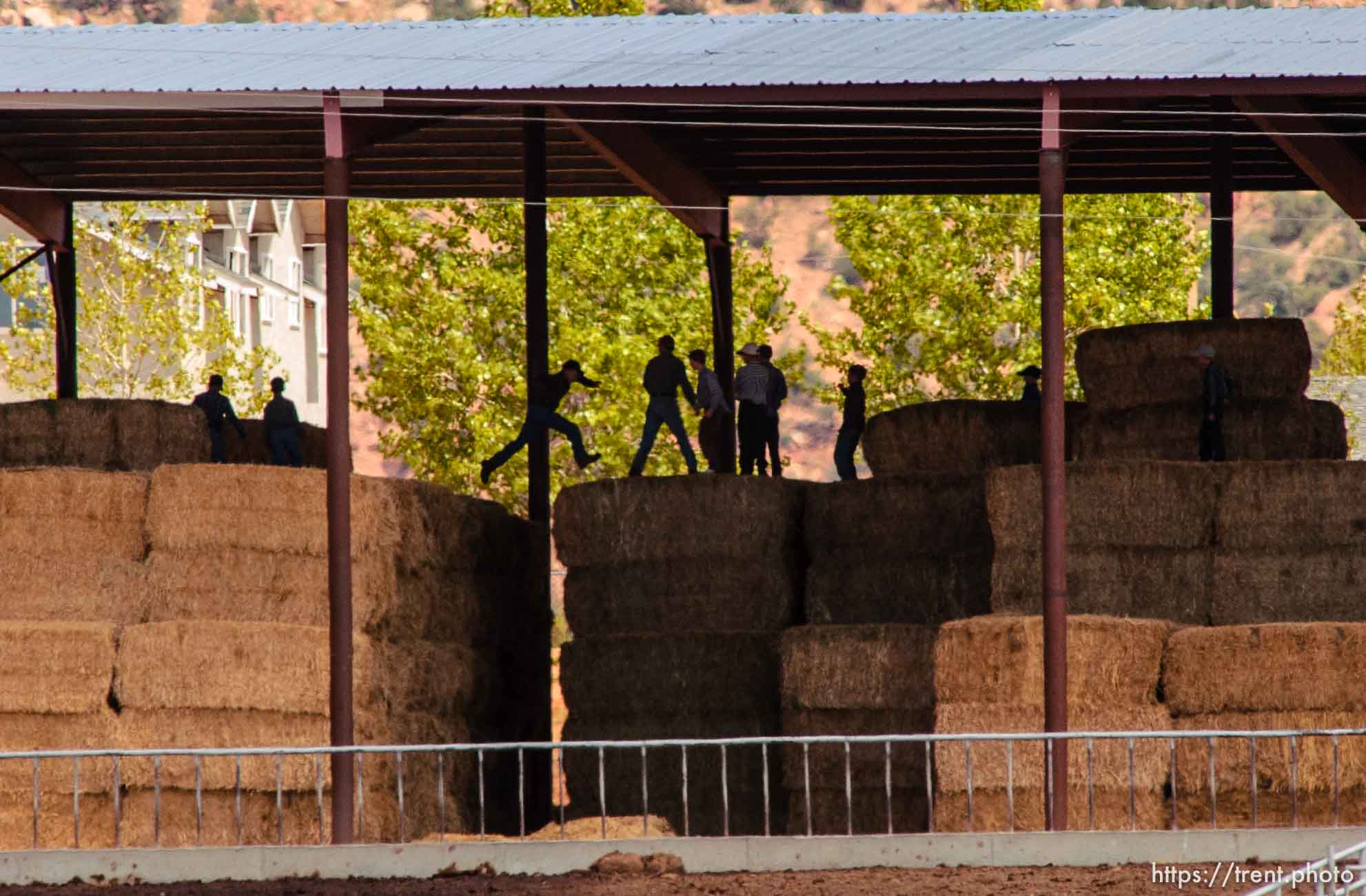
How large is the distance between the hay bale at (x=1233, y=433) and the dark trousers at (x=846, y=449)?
14.3 feet

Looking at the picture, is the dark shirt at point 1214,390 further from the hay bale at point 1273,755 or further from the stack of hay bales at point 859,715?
the hay bale at point 1273,755

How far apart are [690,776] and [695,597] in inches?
67.8

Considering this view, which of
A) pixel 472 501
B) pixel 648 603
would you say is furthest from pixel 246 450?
pixel 648 603

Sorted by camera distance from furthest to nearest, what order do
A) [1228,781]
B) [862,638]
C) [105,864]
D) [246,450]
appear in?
[246,450], [862,638], [1228,781], [105,864]

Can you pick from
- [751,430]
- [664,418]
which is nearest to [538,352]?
[664,418]

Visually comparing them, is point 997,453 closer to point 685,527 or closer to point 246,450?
point 685,527

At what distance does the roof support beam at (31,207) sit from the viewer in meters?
30.1

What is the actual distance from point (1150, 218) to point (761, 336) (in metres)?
8.54

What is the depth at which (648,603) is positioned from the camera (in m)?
23.6

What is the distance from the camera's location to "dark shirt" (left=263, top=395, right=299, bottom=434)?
2602 centimetres

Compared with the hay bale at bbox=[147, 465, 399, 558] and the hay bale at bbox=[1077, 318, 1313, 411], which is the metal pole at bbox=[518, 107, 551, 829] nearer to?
the hay bale at bbox=[147, 465, 399, 558]

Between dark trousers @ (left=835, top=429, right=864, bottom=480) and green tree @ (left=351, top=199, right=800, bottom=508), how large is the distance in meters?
19.9

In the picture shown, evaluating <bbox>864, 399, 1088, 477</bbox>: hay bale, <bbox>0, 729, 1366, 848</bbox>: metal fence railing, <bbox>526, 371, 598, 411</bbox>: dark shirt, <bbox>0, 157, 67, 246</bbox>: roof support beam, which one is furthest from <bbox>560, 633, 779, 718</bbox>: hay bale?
<bbox>0, 157, 67, 246</bbox>: roof support beam

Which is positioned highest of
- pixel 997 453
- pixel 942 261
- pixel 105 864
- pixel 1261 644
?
pixel 942 261
